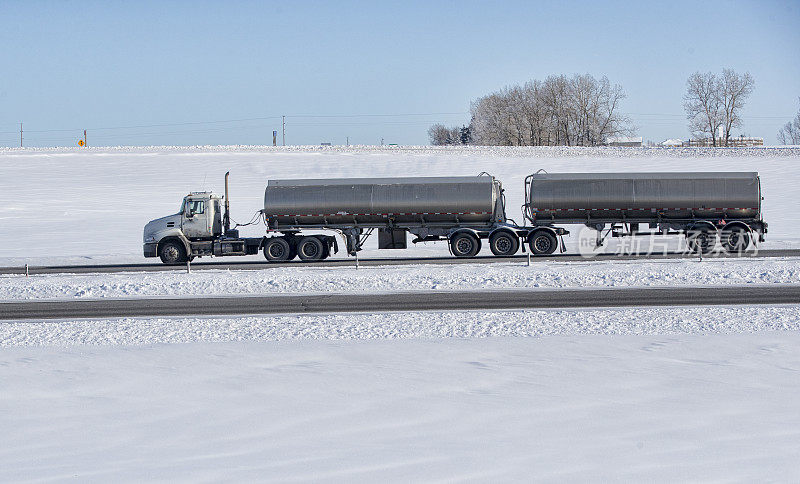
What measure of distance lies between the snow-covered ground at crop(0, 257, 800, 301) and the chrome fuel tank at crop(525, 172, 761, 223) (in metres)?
5.27

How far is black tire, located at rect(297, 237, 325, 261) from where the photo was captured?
31.7 m

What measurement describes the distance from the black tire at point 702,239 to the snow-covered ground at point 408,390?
674 centimetres

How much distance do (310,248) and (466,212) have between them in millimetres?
6585

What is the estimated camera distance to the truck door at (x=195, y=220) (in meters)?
31.3

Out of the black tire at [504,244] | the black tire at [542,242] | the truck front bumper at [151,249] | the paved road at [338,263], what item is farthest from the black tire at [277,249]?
the black tire at [542,242]

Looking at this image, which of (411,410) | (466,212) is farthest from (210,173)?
(411,410)

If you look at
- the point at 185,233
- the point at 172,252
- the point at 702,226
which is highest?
the point at 702,226

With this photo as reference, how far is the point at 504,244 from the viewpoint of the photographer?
1236 inches

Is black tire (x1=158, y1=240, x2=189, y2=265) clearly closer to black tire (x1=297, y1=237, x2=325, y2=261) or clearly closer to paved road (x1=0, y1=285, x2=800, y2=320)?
black tire (x1=297, y1=237, x2=325, y2=261)

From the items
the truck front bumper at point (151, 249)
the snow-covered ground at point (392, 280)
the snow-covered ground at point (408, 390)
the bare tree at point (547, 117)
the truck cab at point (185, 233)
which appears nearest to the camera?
the snow-covered ground at point (408, 390)

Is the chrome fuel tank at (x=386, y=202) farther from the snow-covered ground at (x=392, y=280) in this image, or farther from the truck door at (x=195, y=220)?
the snow-covered ground at (x=392, y=280)

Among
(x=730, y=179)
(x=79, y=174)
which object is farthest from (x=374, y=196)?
(x=79, y=174)

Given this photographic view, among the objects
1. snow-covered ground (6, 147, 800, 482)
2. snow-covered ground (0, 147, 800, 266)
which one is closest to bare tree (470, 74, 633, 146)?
snow-covered ground (0, 147, 800, 266)

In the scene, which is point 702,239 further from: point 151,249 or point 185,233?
point 151,249
